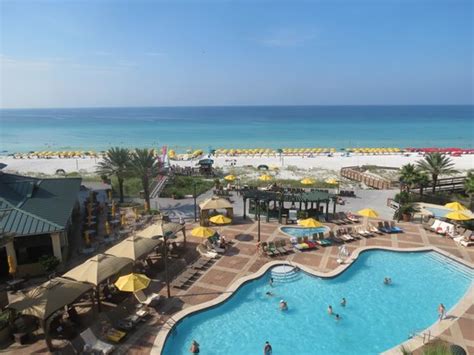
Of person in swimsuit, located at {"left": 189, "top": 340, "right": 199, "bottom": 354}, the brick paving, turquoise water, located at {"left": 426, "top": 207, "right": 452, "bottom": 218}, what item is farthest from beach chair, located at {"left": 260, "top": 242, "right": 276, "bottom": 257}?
turquoise water, located at {"left": 426, "top": 207, "right": 452, "bottom": 218}

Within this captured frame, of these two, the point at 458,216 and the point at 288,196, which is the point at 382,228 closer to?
the point at 458,216

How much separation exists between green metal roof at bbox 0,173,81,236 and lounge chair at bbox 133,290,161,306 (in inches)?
248

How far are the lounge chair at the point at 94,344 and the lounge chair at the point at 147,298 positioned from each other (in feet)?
8.87

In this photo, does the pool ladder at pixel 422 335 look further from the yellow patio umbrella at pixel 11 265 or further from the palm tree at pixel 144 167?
the palm tree at pixel 144 167

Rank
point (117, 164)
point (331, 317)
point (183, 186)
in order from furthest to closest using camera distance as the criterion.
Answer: point (183, 186), point (117, 164), point (331, 317)

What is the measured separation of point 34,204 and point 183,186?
1977 centimetres

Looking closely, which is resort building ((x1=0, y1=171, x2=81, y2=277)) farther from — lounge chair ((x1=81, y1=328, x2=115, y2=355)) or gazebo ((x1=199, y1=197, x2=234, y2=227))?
gazebo ((x1=199, y1=197, x2=234, y2=227))

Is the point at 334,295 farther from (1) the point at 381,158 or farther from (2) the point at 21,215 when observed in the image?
(1) the point at 381,158

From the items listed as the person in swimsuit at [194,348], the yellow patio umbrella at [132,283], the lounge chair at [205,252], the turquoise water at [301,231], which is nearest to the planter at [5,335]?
the yellow patio umbrella at [132,283]

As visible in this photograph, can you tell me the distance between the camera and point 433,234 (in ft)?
77.6

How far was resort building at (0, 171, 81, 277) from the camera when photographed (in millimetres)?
17234

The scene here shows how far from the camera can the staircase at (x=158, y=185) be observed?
35.3 m

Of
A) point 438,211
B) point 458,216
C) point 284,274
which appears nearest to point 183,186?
point 284,274

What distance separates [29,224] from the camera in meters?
17.6
